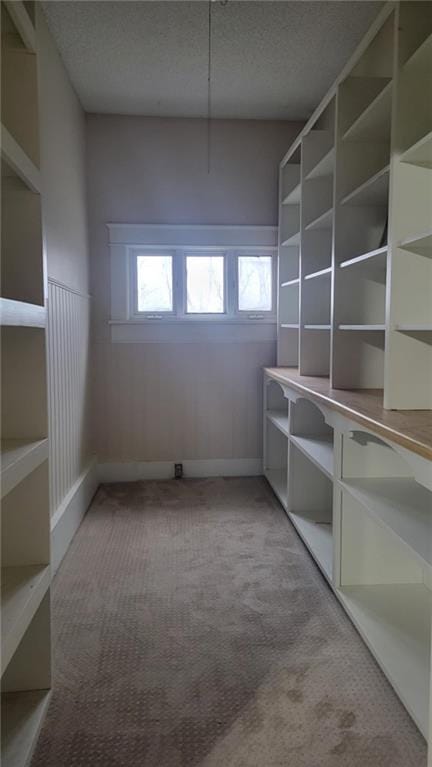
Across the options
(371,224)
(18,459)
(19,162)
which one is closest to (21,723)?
(18,459)

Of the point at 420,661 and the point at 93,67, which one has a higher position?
the point at 93,67

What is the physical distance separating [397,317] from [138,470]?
2.50 m

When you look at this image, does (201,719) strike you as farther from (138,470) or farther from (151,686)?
(138,470)

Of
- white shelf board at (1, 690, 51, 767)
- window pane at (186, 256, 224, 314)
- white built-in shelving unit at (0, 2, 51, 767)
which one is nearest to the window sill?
window pane at (186, 256, 224, 314)

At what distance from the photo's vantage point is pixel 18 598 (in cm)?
137

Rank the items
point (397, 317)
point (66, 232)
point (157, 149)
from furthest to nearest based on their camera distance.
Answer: point (157, 149) < point (66, 232) < point (397, 317)

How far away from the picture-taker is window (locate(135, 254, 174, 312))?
3.83 m

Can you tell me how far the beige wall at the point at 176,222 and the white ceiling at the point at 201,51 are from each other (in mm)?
201

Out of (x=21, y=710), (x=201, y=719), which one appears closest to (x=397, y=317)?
(x=201, y=719)

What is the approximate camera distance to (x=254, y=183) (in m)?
3.79

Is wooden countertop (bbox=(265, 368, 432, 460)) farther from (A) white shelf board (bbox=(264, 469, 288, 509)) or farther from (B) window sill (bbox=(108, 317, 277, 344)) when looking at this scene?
(B) window sill (bbox=(108, 317, 277, 344))

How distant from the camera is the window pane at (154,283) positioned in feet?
12.6

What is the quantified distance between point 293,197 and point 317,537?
7.36 ft

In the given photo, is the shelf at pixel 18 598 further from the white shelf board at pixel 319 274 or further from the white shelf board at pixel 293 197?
the white shelf board at pixel 293 197
